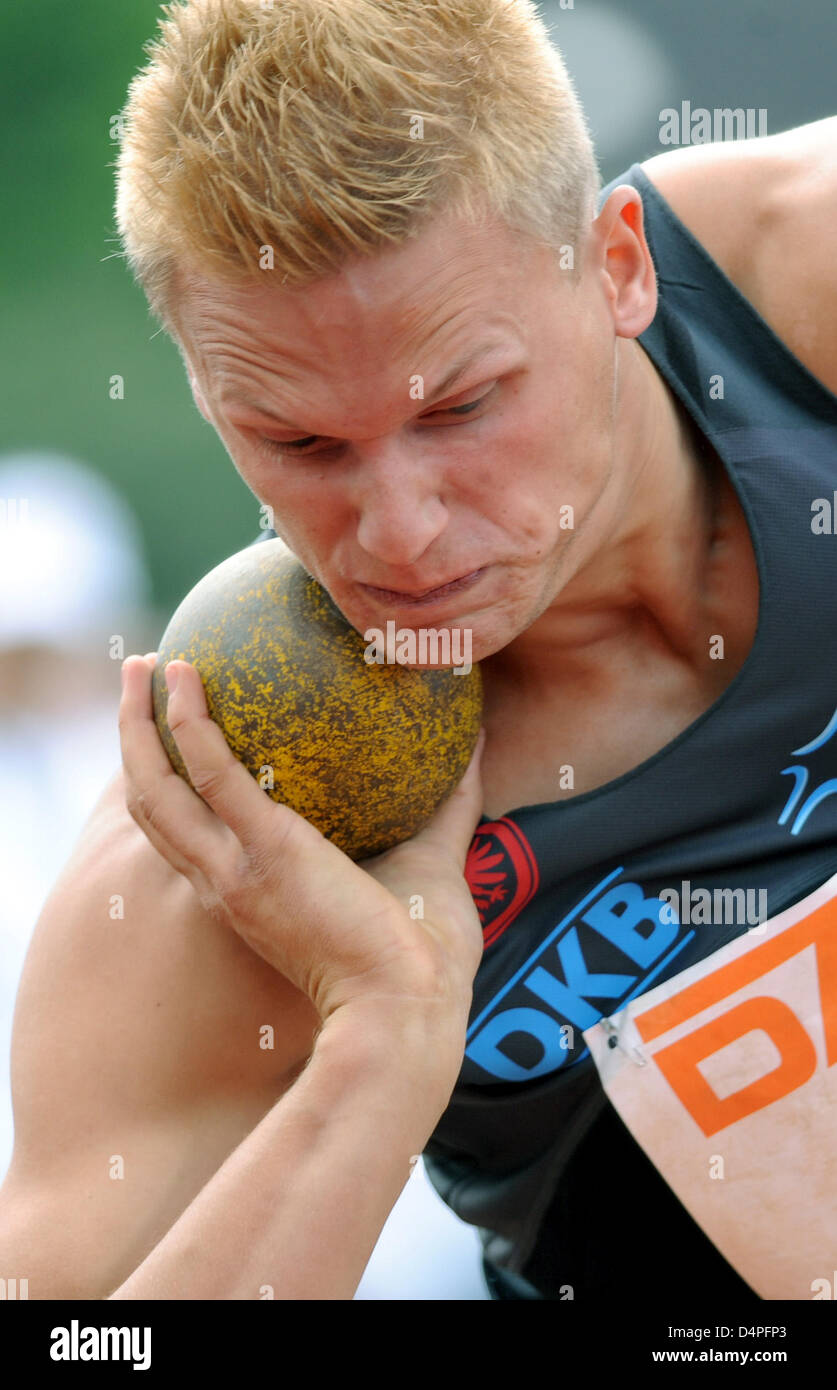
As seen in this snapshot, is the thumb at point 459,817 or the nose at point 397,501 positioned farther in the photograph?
the thumb at point 459,817

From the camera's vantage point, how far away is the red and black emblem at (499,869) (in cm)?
226

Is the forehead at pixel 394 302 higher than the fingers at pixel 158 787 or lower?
higher

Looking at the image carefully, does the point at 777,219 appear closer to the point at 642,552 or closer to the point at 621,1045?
the point at 642,552

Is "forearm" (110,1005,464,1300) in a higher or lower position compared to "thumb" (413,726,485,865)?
lower

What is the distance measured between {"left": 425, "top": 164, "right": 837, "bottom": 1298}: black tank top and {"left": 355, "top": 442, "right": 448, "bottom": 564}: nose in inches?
25.2

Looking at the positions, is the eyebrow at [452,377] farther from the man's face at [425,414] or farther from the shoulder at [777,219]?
the shoulder at [777,219]

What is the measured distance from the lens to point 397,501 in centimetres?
173

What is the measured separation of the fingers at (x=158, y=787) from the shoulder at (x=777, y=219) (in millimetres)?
1138

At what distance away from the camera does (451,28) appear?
176 cm

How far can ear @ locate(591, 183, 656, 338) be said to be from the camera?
1985 millimetres

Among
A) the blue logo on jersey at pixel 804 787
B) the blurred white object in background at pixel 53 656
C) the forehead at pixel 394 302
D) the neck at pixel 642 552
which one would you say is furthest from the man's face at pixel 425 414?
the blurred white object in background at pixel 53 656

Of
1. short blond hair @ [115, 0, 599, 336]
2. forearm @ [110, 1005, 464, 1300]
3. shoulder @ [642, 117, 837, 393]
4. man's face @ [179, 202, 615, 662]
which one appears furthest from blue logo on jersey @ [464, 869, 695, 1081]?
short blond hair @ [115, 0, 599, 336]

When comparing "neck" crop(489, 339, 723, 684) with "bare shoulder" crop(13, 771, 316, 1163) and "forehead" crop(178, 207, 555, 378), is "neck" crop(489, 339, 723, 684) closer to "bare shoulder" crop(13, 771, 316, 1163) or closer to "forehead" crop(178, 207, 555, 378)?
"forehead" crop(178, 207, 555, 378)

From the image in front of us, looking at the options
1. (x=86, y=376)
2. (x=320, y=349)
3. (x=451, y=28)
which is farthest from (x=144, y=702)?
(x=86, y=376)
